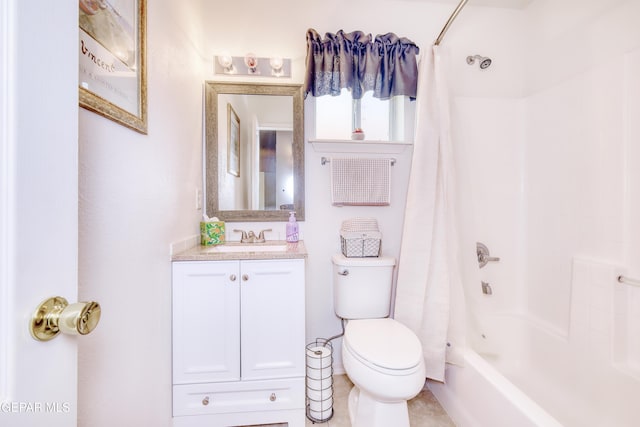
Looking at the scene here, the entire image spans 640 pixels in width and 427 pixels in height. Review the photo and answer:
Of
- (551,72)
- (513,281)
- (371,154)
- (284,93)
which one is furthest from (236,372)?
(551,72)

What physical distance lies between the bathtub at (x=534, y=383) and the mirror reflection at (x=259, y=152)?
51.3 inches

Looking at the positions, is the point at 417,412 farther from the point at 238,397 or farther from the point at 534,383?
the point at 238,397

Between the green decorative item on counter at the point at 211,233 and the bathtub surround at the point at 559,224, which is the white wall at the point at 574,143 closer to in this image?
the bathtub surround at the point at 559,224

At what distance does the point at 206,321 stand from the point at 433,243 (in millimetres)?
1248

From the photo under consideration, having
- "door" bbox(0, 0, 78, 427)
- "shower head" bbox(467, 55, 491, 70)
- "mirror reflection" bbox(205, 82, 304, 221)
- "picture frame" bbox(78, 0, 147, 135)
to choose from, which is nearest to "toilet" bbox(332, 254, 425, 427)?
"mirror reflection" bbox(205, 82, 304, 221)

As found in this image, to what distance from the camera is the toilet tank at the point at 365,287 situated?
5.14 feet

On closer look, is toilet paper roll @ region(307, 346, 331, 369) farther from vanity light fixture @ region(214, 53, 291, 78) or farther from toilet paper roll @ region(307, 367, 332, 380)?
vanity light fixture @ region(214, 53, 291, 78)

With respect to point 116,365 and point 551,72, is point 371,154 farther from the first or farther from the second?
point 116,365

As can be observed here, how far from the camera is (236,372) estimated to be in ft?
4.28

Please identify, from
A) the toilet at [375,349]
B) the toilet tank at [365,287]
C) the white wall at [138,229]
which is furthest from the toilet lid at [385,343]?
the white wall at [138,229]

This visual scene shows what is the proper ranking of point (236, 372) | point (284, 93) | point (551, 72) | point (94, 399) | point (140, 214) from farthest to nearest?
point (284, 93) → point (551, 72) → point (236, 372) → point (140, 214) → point (94, 399)

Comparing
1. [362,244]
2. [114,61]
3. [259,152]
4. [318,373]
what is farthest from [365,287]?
[114,61]

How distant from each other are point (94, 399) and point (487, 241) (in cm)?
212

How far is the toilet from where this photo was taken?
1087 mm
